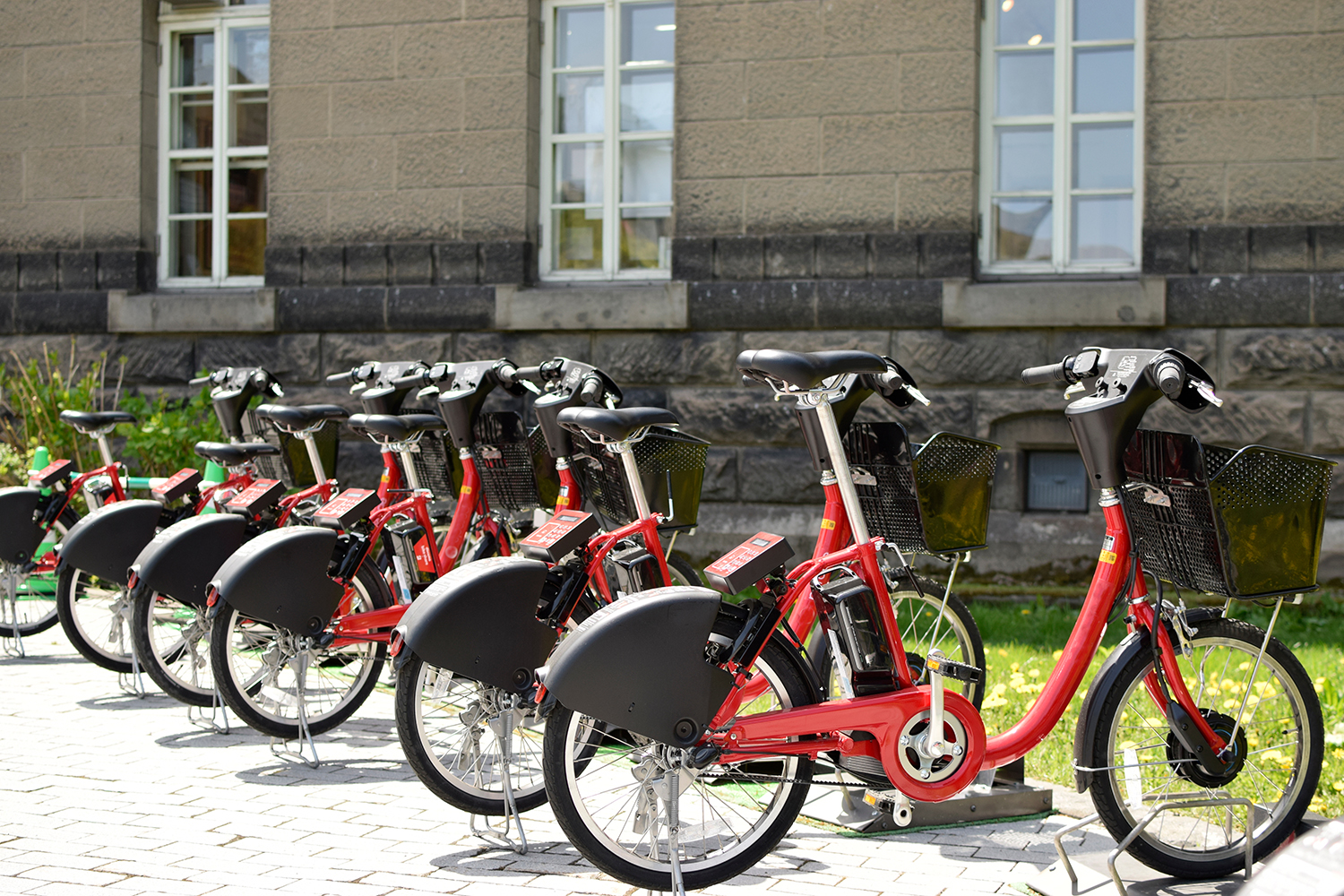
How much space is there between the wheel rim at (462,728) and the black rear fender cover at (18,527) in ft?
12.2

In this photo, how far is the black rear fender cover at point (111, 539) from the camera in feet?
19.6

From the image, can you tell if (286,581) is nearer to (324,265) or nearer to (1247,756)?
(1247,756)

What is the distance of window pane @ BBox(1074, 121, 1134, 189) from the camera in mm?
8289

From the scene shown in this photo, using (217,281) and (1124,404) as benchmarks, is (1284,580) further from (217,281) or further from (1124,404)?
(217,281)

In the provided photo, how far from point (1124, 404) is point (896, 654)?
2.81 ft

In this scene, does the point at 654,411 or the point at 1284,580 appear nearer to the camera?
the point at 1284,580

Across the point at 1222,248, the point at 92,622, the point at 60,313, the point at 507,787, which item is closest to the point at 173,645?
the point at 92,622

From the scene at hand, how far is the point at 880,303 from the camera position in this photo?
8289mm

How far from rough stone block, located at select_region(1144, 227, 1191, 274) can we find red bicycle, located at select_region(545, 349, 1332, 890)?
458cm

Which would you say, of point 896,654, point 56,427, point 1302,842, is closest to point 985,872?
point 896,654

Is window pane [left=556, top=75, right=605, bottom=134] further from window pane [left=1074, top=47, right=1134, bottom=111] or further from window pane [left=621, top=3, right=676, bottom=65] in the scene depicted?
window pane [left=1074, top=47, right=1134, bottom=111]

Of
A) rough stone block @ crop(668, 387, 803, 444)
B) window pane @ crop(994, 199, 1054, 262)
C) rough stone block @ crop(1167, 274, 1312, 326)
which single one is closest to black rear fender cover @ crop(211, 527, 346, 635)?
rough stone block @ crop(668, 387, 803, 444)

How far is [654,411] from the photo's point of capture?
424cm

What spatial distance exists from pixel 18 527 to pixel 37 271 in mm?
3749
